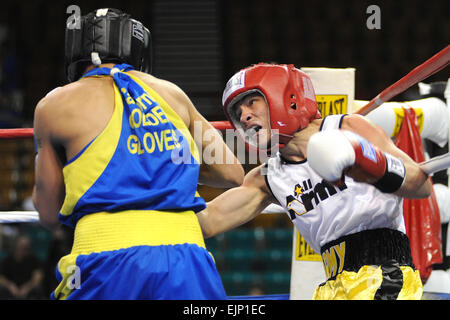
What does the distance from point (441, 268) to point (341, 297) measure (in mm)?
1270

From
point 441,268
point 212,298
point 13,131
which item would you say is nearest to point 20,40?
point 13,131

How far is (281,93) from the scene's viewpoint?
6.47 ft

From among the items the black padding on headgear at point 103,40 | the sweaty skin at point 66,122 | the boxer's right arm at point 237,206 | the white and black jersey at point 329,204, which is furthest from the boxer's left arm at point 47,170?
the white and black jersey at point 329,204

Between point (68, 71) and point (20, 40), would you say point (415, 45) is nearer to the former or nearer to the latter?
point (20, 40)

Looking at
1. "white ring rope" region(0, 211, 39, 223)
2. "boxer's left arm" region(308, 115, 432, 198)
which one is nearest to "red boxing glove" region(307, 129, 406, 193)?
"boxer's left arm" region(308, 115, 432, 198)

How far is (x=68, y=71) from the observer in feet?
6.02

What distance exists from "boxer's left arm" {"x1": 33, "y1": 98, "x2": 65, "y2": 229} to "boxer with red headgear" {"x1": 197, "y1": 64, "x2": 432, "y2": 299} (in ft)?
1.73

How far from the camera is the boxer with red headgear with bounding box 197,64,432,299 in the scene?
180 centimetres

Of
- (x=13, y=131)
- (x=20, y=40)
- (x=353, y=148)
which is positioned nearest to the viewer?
(x=353, y=148)

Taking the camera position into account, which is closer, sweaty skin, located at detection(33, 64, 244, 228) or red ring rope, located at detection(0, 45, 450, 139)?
sweaty skin, located at detection(33, 64, 244, 228)

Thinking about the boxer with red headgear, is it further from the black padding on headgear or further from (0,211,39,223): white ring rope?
(0,211,39,223): white ring rope

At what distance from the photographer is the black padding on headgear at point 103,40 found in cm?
177

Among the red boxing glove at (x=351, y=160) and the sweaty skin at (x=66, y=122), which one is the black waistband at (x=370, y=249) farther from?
the sweaty skin at (x=66, y=122)

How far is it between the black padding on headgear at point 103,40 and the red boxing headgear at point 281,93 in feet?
1.22
